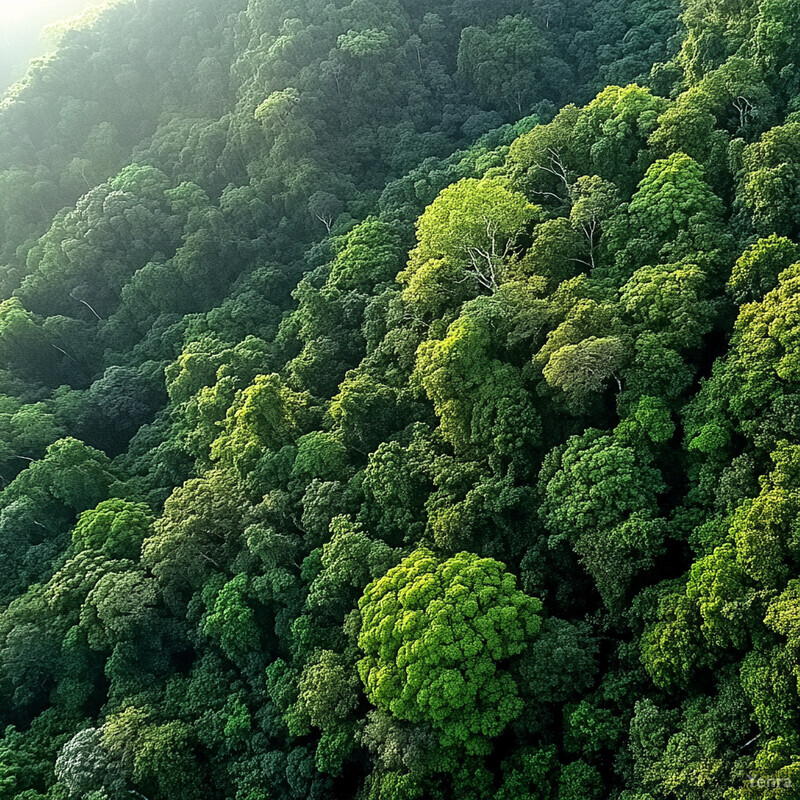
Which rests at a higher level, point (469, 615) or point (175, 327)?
point (175, 327)

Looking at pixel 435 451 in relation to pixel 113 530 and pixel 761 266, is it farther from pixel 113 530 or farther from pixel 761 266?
pixel 113 530

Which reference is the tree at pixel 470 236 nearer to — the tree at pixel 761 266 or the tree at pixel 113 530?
the tree at pixel 761 266

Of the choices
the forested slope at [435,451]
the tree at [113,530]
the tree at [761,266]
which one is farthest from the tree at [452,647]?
the tree at [113,530]

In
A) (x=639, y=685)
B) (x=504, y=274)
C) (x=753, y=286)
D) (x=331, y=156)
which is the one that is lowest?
(x=639, y=685)

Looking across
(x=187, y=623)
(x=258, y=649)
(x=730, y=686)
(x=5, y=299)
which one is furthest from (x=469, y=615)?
(x=5, y=299)

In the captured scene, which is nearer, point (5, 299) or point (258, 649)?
point (258, 649)

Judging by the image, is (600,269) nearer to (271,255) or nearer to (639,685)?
(639,685)
